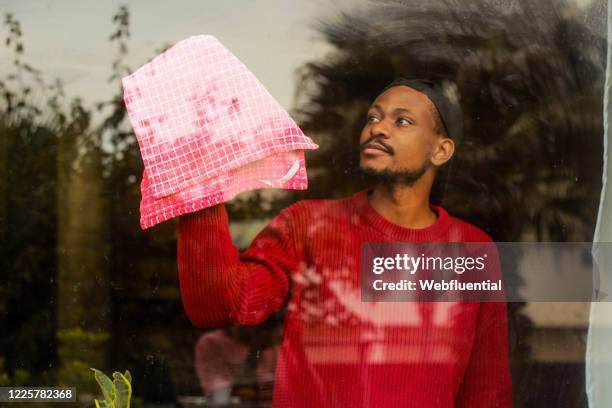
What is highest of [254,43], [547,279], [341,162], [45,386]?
[254,43]

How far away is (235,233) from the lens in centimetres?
296

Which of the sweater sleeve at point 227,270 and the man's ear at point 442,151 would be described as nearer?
the sweater sleeve at point 227,270

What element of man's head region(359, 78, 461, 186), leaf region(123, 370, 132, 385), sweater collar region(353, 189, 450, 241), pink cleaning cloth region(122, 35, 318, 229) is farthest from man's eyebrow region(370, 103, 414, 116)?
leaf region(123, 370, 132, 385)

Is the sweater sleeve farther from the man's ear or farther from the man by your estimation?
the man's ear

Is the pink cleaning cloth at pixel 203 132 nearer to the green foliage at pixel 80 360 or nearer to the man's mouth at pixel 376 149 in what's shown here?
the man's mouth at pixel 376 149

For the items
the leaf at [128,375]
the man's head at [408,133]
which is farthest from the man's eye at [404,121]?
the leaf at [128,375]

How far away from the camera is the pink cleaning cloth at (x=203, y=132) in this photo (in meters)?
2.58

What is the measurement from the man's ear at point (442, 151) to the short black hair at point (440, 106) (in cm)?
1

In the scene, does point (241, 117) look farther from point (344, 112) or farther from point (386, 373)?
point (386, 373)

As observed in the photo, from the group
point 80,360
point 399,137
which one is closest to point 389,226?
point 399,137

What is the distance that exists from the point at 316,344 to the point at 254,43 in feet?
2.83

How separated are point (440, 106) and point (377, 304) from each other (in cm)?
58

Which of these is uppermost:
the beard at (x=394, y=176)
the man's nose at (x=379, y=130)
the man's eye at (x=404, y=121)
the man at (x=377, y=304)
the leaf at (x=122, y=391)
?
the man's eye at (x=404, y=121)

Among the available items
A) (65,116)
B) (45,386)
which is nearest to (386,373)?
(45,386)
